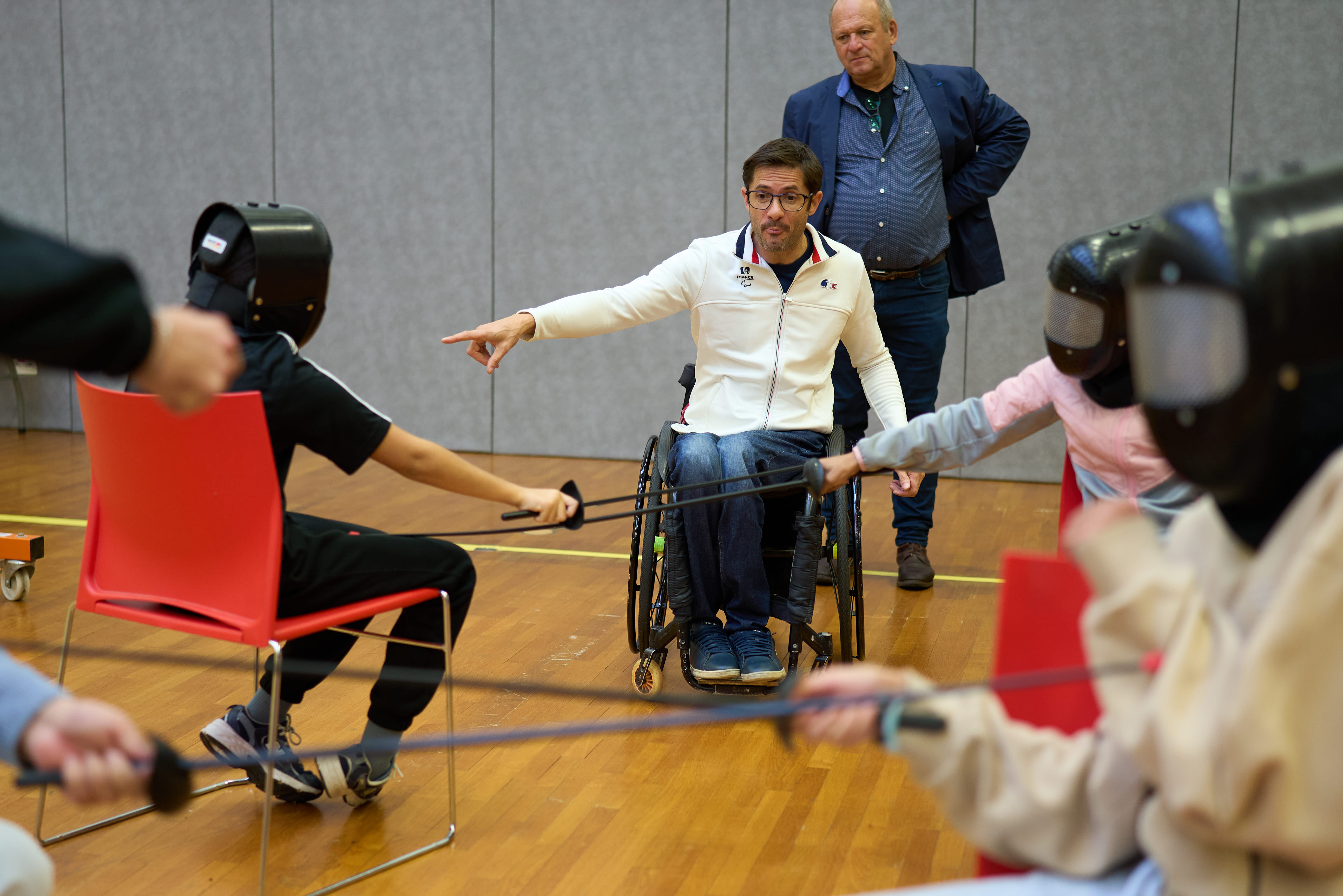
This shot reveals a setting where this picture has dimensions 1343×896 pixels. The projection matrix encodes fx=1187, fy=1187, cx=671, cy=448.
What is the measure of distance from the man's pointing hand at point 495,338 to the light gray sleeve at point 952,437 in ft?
2.85

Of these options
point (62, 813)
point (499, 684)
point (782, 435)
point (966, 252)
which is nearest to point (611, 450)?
point (966, 252)

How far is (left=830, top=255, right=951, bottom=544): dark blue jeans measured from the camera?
3.90 metres

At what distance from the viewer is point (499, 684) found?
3.79ft

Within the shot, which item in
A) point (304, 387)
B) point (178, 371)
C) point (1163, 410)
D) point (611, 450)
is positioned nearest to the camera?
point (1163, 410)

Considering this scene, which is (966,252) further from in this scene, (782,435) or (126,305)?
(126,305)

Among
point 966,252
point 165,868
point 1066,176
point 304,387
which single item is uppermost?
point 1066,176

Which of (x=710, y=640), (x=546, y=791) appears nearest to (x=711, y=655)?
(x=710, y=640)

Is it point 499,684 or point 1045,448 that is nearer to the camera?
point 499,684

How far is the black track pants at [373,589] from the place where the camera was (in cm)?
205

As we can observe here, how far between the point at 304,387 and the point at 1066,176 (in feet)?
14.5

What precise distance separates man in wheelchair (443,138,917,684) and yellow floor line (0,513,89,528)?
2.44 metres

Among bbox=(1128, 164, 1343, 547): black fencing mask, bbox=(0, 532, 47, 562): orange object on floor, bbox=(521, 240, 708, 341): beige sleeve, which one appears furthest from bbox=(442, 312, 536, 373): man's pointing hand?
bbox=(1128, 164, 1343, 547): black fencing mask

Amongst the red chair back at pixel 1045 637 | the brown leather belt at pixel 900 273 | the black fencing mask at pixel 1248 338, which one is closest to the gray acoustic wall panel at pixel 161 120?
the brown leather belt at pixel 900 273

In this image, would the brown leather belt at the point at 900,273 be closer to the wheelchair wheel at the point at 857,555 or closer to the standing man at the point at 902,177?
→ the standing man at the point at 902,177
